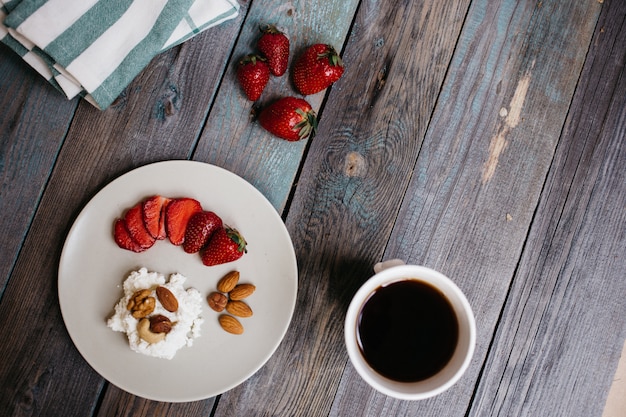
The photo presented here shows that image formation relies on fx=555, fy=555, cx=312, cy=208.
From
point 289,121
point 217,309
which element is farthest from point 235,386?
point 289,121

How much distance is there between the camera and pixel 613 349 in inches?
44.0

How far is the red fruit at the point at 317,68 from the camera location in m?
1.02

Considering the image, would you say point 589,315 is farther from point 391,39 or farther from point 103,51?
point 103,51

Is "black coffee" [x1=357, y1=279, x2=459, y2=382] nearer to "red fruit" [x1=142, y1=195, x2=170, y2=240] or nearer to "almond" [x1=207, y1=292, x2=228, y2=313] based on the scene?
"almond" [x1=207, y1=292, x2=228, y2=313]

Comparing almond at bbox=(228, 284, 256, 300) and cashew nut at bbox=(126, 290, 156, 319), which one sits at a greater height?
cashew nut at bbox=(126, 290, 156, 319)

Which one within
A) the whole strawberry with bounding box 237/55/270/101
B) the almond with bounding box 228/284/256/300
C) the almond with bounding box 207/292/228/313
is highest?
the whole strawberry with bounding box 237/55/270/101

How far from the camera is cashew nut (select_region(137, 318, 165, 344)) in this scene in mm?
962

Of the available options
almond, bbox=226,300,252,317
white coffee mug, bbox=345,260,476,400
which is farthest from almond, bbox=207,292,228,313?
white coffee mug, bbox=345,260,476,400

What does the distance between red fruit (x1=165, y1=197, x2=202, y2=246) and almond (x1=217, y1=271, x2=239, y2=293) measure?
0.11 metres

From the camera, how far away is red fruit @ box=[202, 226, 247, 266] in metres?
0.97

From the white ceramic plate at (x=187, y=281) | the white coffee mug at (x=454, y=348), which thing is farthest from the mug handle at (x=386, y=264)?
the white ceramic plate at (x=187, y=281)

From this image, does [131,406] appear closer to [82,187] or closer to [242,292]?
[242,292]

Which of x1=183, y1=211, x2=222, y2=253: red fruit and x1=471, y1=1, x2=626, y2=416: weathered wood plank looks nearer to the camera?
x1=183, y1=211, x2=222, y2=253: red fruit

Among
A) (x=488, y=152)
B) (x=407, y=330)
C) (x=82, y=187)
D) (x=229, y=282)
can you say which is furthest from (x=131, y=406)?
(x=488, y=152)
